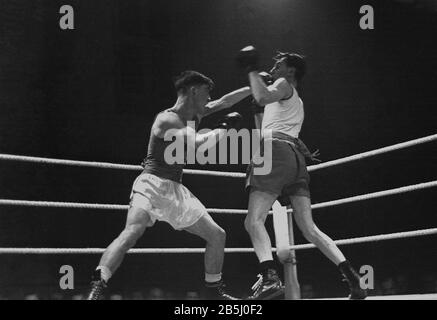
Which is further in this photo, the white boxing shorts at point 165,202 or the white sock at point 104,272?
the white boxing shorts at point 165,202

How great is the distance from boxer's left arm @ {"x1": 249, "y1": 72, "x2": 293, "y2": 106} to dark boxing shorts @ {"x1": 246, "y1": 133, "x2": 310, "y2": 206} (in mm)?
179

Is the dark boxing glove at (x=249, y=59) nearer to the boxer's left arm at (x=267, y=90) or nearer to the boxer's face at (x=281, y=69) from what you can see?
the boxer's left arm at (x=267, y=90)

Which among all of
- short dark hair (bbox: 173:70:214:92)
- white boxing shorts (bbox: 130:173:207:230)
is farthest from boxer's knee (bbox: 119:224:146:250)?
short dark hair (bbox: 173:70:214:92)

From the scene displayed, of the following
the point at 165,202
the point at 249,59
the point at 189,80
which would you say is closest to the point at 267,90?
the point at 249,59

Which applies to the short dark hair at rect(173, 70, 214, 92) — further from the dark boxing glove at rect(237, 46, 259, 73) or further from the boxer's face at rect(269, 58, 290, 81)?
the boxer's face at rect(269, 58, 290, 81)

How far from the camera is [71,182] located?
4.59 meters

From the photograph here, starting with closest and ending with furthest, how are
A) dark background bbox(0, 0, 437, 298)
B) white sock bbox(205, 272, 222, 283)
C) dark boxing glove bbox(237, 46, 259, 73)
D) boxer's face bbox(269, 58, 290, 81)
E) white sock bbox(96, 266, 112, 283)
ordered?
white sock bbox(96, 266, 112, 283) < dark boxing glove bbox(237, 46, 259, 73) < white sock bbox(205, 272, 222, 283) < boxer's face bbox(269, 58, 290, 81) < dark background bbox(0, 0, 437, 298)

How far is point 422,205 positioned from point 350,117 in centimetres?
115

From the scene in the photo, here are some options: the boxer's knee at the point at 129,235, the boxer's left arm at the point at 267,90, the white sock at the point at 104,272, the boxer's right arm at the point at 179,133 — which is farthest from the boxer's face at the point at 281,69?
the white sock at the point at 104,272

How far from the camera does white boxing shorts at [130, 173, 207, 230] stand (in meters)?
2.55

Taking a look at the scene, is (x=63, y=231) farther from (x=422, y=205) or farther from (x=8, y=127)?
(x=422, y=205)

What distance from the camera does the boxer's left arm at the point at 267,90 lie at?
8.29ft

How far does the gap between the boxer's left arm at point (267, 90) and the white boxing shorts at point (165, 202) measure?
55 cm
